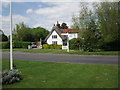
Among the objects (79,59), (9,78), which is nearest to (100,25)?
(79,59)

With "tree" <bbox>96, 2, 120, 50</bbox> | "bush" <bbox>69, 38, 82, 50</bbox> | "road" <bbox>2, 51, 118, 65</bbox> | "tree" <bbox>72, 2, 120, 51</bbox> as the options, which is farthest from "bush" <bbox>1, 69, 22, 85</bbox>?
"bush" <bbox>69, 38, 82, 50</bbox>

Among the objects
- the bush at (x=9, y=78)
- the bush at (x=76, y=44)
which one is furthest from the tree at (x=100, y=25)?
the bush at (x=9, y=78)

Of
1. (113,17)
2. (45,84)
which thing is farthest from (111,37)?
(45,84)

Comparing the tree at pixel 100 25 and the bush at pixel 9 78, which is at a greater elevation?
the tree at pixel 100 25

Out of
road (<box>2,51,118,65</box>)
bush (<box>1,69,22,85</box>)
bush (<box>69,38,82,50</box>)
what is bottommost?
road (<box>2,51,118,65</box>)

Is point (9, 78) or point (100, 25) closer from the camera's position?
point (9, 78)

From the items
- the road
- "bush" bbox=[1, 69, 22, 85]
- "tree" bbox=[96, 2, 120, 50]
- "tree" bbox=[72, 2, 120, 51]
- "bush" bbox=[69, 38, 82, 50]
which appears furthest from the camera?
"bush" bbox=[69, 38, 82, 50]

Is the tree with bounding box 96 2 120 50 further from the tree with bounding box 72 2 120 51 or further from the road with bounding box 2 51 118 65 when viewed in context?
the road with bounding box 2 51 118 65

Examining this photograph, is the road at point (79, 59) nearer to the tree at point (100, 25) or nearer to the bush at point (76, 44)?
the tree at point (100, 25)

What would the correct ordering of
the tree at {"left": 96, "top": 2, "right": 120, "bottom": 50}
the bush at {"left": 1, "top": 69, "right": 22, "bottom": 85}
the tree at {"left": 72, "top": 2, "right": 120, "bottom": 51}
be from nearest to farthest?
the bush at {"left": 1, "top": 69, "right": 22, "bottom": 85}
the tree at {"left": 96, "top": 2, "right": 120, "bottom": 50}
the tree at {"left": 72, "top": 2, "right": 120, "bottom": 51}

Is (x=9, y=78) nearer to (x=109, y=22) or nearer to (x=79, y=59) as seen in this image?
(x=79, y=59)

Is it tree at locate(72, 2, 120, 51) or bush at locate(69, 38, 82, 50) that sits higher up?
tree at locate(72, 2, 120, 51)

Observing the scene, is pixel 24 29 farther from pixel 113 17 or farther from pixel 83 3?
pixel 113 17

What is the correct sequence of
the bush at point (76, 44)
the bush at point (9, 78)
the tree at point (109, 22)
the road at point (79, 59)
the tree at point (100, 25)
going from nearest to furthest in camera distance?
the bush at point (9, 78), the road at point (79, 59), the tree at point (109, 22), the tree at point (100, 25), the bush at point (76, 44)
